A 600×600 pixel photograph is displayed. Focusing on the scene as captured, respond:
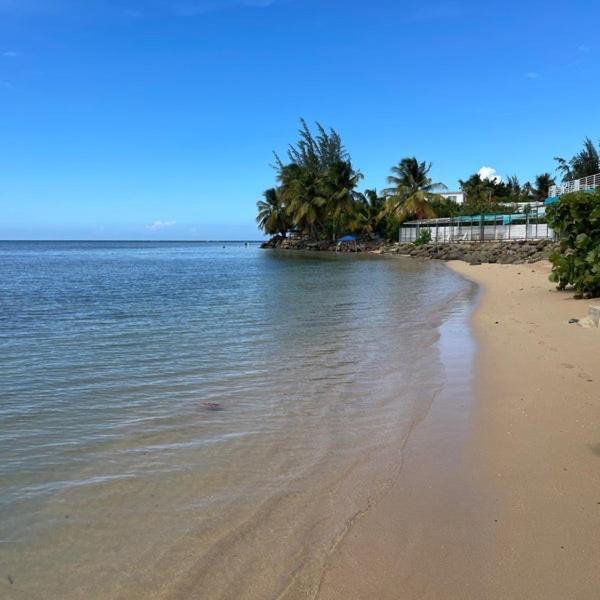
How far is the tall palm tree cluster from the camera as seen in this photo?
2431 inches

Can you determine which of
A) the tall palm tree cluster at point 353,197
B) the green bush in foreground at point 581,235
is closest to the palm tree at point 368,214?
the tall palm tree cluster at point 353,197

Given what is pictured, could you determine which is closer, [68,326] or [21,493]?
[21,493]

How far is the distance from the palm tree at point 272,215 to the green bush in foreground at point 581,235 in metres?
65.3

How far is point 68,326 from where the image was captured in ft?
44.7

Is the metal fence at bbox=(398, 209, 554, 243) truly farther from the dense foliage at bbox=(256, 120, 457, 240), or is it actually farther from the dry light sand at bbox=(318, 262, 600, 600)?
the dry light sand at bbox=(318, 262, 600, 600)

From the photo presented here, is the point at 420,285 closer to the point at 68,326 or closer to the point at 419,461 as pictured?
the point at 68,326

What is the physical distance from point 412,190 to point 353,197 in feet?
25.1

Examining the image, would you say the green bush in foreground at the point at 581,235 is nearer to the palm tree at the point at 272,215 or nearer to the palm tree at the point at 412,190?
the palm tree at the point at 412,190

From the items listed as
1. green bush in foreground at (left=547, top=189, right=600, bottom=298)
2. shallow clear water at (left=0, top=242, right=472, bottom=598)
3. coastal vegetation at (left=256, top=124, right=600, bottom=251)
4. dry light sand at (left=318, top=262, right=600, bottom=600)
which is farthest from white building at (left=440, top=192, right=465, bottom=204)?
dry light sand at (left=318, top=262, right=600, bottom=600)

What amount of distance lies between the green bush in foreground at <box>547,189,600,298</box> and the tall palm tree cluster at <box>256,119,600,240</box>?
129 ft

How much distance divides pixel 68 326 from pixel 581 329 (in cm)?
1110

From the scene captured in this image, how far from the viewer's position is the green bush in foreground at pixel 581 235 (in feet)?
45.1

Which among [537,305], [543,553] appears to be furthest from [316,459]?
[537,305]

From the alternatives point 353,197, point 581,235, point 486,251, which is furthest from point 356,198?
point 581,235
